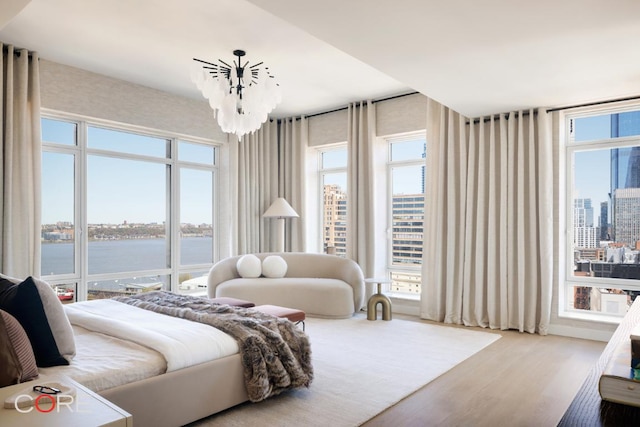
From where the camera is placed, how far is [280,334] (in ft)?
9.57

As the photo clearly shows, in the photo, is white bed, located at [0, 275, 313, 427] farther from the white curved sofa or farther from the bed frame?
the white curved sofa

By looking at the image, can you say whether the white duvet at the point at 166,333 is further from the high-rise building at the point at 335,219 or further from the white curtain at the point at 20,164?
the high-rise building at the point at 335,219

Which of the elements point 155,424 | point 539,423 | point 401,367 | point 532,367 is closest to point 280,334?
point 155,424

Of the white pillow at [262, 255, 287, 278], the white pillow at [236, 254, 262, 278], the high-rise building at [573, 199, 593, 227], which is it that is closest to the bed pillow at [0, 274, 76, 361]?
the white pillow at [236, 254, 262, 278]

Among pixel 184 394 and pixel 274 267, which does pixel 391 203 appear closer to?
pixel 274 267

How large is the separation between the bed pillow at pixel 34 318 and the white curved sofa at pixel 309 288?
10.6 feet

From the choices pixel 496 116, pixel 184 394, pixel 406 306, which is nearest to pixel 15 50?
pixel 184 394

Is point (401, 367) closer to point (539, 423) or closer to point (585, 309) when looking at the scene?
point (539, 423)

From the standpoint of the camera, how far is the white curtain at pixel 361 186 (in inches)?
234

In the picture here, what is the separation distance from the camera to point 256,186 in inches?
266

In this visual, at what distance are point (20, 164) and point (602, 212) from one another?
5.87 metres

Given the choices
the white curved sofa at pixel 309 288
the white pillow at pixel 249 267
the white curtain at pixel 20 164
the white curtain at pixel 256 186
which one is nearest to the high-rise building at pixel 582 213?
the white curved sofa at pixel 309 288

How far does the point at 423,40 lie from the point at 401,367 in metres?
2.43

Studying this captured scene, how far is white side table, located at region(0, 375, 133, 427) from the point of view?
1.26m
